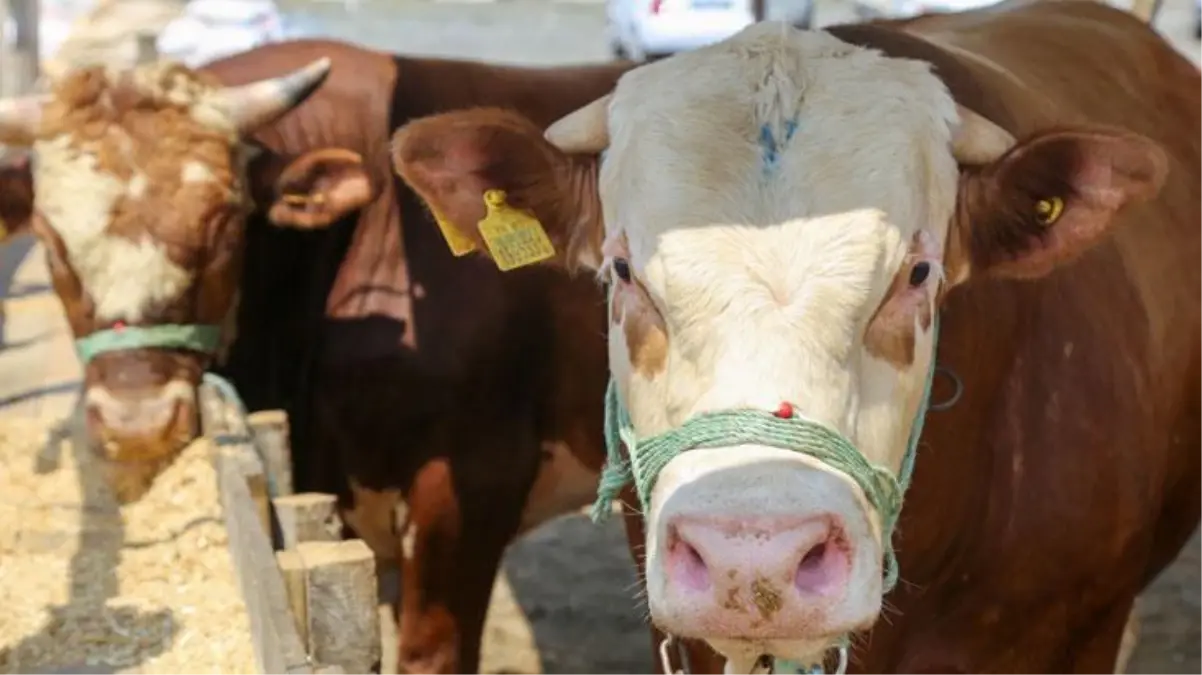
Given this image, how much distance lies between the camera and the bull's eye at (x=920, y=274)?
2270mm

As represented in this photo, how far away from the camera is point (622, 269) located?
2336 mm

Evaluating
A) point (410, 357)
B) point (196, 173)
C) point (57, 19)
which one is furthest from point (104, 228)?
point (57, 19)

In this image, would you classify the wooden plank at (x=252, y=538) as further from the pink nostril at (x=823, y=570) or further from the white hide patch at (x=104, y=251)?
the pink nostril at (x=823, y=570)

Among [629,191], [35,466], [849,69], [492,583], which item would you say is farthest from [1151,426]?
[35,466]

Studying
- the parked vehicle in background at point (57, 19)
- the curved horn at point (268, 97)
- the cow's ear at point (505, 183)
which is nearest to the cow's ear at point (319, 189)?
the curved horn at point (268, 97)

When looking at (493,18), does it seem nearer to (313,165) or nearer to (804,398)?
(313,165)

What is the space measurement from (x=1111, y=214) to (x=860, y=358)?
534mm

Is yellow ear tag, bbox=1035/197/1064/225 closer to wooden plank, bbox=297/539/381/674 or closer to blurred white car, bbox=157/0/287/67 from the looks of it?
wooden plank, bbox=297/539/381/674

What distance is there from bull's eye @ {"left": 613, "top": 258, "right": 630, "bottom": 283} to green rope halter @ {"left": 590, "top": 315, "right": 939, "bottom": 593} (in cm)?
21

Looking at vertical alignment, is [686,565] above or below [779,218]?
below

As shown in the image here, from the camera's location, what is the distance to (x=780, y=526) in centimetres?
183

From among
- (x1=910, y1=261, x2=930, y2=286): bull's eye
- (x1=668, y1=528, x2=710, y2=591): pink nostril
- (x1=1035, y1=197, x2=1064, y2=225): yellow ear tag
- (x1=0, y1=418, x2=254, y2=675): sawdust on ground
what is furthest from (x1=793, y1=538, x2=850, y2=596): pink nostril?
(x1=0, y1=418, x2=254, y2=675): sawdust on ground

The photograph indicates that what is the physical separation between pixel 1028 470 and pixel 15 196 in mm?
2418

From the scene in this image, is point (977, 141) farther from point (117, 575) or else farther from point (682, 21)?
point (682, 21)
